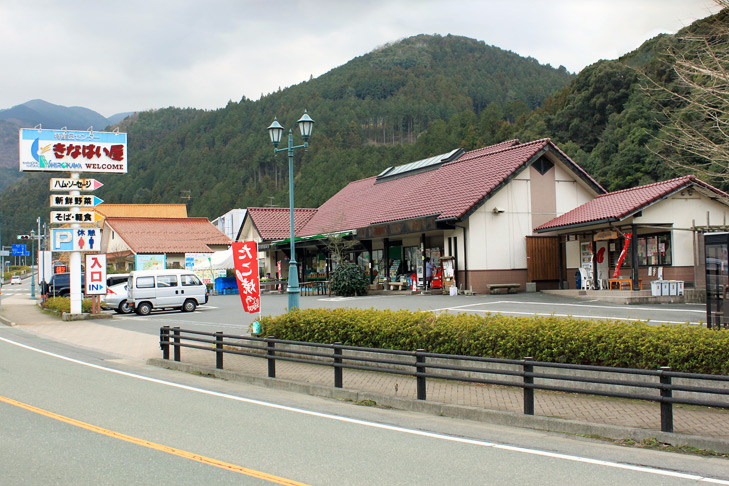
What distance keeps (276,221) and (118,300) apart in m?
18.5

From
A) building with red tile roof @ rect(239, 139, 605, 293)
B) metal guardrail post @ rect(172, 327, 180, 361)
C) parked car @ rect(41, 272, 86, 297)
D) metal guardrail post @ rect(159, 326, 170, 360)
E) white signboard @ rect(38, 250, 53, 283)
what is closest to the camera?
metal guardrail post @ rect(172, 327, 180, 361)

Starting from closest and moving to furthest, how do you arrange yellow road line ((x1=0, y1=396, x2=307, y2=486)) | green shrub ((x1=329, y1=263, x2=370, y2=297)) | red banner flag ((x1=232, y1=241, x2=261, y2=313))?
yellow road line ((x1=0, y1=396, x2=307, y2=486)) → red banner flag ((x1=232, y1=241, x2=261, y2=313)) → green shrub ((x1=329, y1=263, x2=370, y2=297))

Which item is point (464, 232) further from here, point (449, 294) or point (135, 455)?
point (135, 455)

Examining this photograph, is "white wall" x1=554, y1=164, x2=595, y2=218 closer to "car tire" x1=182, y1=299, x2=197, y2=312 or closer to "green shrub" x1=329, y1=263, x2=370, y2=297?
"green shrub" x1=329, y1=263, x2=370, y2=297

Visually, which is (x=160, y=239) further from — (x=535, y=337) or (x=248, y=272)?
(x=535, y=337)

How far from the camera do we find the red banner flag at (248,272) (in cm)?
1419

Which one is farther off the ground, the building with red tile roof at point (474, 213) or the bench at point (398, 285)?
the building with red tile roof at point (474, 213)

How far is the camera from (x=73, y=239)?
27.1 metres

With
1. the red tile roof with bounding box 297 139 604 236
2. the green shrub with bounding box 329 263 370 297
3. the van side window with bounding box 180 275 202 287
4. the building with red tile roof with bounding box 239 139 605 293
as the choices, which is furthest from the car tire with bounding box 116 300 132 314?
the red tile roof with bounding box 297 139 604 236

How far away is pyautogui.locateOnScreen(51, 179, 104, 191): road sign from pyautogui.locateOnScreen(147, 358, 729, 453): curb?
18.9m

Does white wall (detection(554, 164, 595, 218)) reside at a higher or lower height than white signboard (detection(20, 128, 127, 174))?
lower

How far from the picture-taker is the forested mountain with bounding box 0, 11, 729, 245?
85.9 m

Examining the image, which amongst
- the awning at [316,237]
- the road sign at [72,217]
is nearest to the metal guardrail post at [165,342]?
the road sign at [72,217]

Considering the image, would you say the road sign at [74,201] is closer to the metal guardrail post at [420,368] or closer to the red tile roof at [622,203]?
the red tile roof at [622,203]
